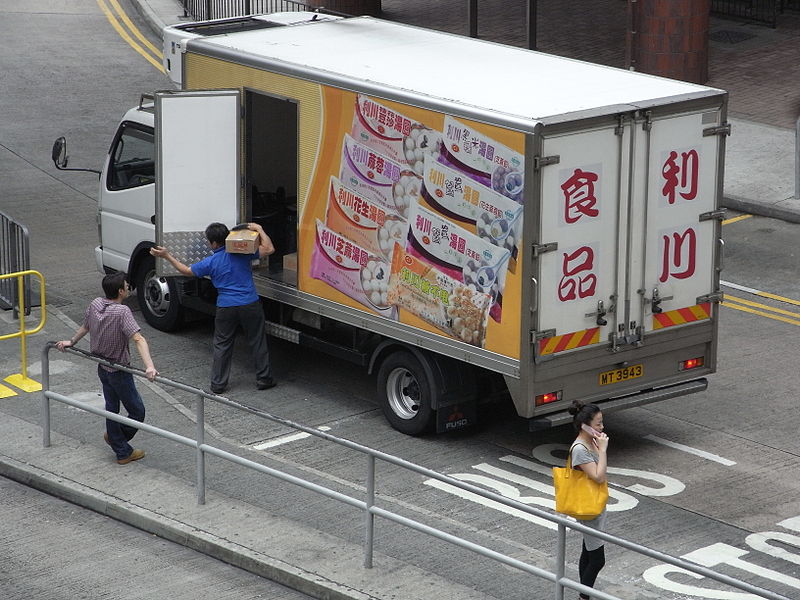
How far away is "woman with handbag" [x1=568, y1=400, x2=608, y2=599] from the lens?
30.5 ft

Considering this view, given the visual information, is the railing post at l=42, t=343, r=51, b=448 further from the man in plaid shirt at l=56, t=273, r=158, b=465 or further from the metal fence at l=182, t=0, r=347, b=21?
the metal fence at l=182, t=0, r=347, b=21

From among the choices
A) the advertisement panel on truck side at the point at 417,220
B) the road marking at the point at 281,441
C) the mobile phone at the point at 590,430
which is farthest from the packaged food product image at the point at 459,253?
the mobile phone at the point at 590,430

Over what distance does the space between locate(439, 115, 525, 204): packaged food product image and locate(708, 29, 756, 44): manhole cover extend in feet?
54.9

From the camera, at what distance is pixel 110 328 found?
11.7m

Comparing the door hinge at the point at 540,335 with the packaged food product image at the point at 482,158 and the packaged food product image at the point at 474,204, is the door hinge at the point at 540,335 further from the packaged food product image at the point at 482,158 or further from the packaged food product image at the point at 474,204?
the packaged food product image at the point at 482,158

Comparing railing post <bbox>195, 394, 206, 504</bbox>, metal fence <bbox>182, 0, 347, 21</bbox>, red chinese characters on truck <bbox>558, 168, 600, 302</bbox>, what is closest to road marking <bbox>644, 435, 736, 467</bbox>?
red chinese characters on truck <bbox>558, 168, 600, 302</bbox>

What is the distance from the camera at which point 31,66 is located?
2845 cm

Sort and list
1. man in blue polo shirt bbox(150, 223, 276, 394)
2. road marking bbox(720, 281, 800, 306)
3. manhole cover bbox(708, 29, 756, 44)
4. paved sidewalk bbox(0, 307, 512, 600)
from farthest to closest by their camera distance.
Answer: manhole cover bbox(708, 29, 756, 44) → road marking bbox(720, 281, 800, 306) → man in blue polo shirt bbox(150, 223, 276, 394) → paved sidewalk bbox(0, 307, 512, 600)

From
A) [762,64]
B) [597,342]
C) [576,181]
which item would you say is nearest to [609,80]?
[576,181]

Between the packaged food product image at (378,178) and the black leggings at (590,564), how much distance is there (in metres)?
3.95

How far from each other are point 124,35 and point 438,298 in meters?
20.1

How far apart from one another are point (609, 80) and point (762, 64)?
1463cm

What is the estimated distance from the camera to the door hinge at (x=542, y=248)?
11484 mm

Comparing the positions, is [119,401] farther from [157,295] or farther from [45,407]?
[157,295]
